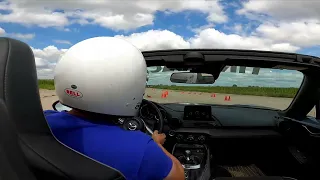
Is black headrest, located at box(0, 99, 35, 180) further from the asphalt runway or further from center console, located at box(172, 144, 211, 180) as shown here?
the asphalt runway

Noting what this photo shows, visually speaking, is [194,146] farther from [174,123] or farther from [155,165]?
Result: [155,165]

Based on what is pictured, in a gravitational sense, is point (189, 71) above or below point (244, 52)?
below

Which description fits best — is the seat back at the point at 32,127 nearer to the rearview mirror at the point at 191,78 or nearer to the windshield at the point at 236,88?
the windshield at the point at 236,88

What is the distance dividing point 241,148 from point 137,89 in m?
2.98

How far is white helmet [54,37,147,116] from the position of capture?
174 centimetres

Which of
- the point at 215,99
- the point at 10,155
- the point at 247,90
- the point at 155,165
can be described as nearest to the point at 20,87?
the point at 10,155

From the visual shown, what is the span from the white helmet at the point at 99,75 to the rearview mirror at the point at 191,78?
6.31 ft

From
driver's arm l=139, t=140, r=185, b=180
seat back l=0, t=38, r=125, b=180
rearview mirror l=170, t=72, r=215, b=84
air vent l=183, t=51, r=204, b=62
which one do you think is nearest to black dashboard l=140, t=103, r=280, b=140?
rearview mirror l=170, t=72, r=215, b=84

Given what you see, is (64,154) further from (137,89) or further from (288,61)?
(288,61)

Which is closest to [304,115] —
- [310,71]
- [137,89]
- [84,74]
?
[310,71]

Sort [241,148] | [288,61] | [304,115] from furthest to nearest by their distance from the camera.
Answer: [241,148], [304,115], [288,61]

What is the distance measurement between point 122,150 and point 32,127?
36 cm

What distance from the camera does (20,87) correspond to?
144 centimetres

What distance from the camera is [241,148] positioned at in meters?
4.59
